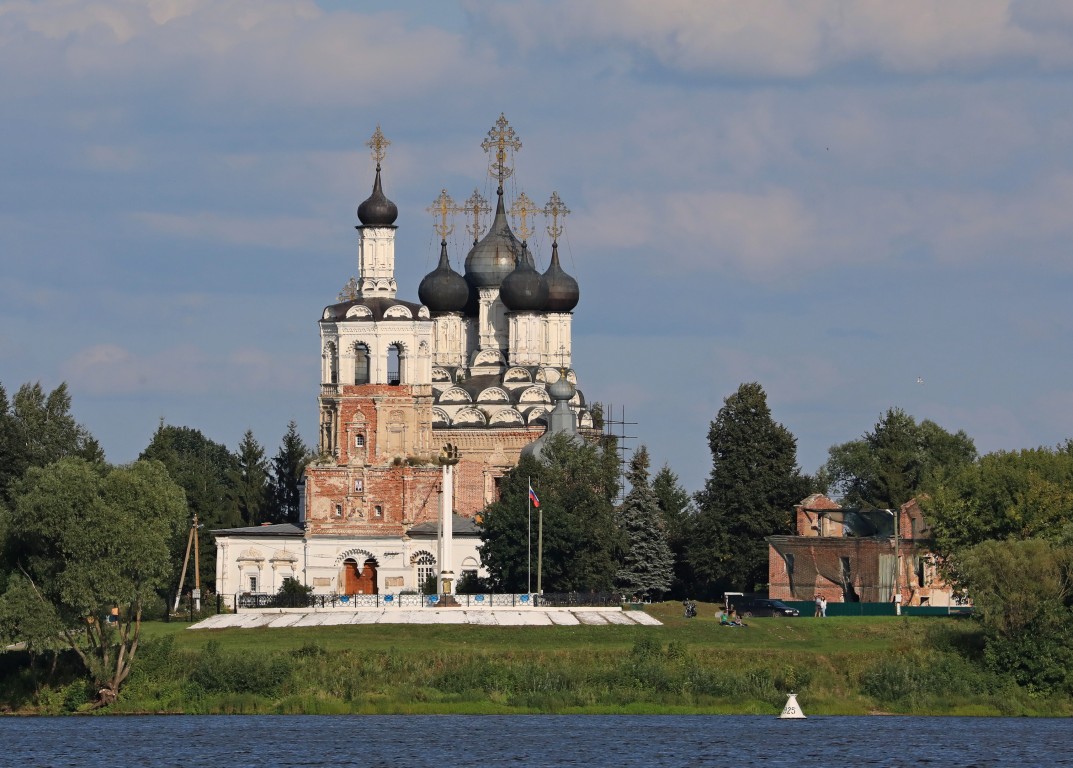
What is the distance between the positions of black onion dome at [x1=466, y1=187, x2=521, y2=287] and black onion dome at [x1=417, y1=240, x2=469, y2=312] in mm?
1171

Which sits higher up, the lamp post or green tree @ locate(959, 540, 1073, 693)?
the lamp post

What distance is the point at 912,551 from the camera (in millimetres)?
85188

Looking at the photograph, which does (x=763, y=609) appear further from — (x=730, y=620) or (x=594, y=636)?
(x=594, y=636)

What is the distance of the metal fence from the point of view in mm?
77688

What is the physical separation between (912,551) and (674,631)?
648 inches

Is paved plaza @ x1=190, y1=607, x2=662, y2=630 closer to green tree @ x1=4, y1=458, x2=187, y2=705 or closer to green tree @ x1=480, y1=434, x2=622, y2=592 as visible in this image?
green tree @ x1=480, y1=434, x2=622, y2=592

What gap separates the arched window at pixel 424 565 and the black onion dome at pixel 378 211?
40.8ft

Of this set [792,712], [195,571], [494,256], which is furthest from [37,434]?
Result: [792,712]

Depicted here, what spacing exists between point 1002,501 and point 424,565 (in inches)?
1007

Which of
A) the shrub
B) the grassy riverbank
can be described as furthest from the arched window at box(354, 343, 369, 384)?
the shrub

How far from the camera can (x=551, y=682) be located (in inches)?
2415

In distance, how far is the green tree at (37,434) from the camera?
90000mm

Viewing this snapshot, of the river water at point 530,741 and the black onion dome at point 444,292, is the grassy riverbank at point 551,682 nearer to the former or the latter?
the river water at point 530,741

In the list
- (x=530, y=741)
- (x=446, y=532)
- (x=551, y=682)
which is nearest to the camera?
(x=530, y=741)
